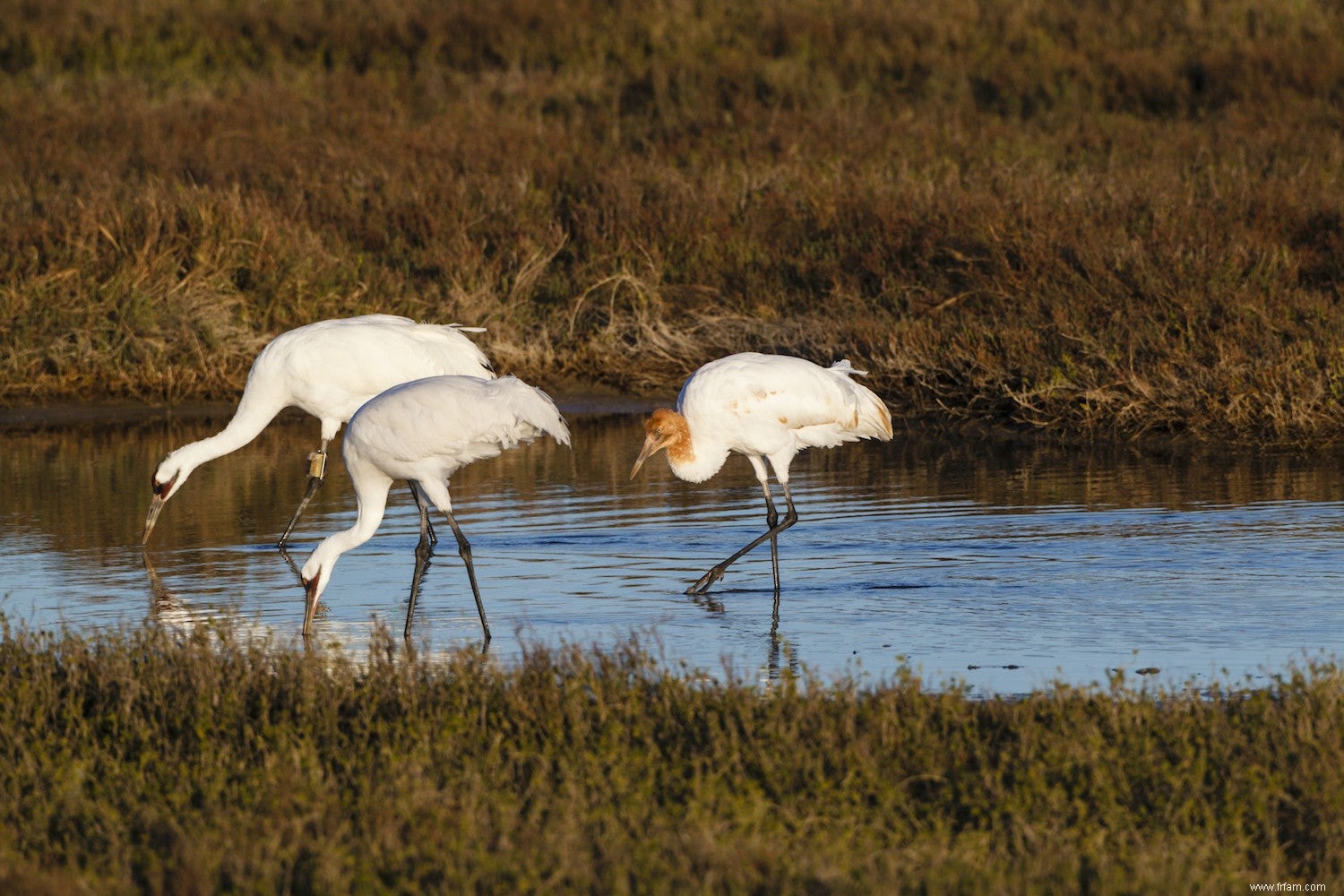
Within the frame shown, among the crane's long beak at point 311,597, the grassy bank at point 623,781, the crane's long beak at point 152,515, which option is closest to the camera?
the grassy bank at point 623,781

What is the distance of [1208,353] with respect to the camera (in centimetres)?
1192

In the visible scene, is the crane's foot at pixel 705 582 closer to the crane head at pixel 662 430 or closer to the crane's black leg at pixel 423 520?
the crane head at pixel 662 430

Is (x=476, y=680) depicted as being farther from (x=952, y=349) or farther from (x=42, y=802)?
(x=952, y=349)

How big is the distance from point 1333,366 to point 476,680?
7157 millimetres

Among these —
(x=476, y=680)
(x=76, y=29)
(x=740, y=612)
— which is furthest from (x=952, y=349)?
(x=76, y=29)

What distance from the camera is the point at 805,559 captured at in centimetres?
910

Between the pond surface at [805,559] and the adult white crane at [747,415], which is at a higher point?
the adult white crane at [747,415]

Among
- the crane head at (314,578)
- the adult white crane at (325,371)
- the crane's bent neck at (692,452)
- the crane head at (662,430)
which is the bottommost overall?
the crane head at (314,578)

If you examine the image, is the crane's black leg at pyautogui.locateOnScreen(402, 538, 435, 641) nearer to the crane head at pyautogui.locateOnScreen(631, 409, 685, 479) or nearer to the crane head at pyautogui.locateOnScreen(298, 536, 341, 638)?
the crane head at pyautogui.locateOnScreen(298, 536, 341, 638)

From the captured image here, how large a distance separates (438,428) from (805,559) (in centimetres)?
214

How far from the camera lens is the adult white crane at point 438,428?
7.88m

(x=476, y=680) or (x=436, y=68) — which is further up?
(x=436, y=68)

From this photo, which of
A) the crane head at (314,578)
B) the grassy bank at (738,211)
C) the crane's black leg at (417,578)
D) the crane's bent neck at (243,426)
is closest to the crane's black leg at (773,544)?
the crane's black leg at (417,578)

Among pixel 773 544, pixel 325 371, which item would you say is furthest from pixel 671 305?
pixel 773 544
